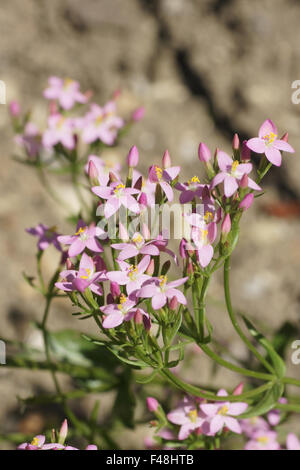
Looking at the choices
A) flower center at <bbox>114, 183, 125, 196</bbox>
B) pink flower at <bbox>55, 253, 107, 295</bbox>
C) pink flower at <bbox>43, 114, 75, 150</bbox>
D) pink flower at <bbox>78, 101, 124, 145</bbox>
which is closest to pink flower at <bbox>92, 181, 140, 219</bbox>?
flower center at <bbox>114, 183, 125, 196</bbox>

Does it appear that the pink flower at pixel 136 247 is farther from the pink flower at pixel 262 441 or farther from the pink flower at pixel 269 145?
the pink flower at pixel 262 441

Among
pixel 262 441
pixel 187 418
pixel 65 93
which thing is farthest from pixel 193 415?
pixel 65 93

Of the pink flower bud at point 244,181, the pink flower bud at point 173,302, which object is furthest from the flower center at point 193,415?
the pink flower bud at point 244,181

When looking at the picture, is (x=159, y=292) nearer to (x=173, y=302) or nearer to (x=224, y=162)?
(x=173, y=302)

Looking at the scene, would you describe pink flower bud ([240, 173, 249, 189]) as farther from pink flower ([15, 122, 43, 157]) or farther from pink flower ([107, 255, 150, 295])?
pink flower ([15, 122, 43, 157])

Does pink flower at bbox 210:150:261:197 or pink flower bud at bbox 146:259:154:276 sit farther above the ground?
pink flower at bbox 210:150:261:197
